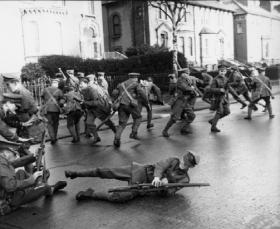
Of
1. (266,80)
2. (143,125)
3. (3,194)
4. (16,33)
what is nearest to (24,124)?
(3,194)

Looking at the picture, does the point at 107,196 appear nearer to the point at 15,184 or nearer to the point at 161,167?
the point at 161,167

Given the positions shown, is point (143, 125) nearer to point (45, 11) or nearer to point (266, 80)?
point (266, 80)

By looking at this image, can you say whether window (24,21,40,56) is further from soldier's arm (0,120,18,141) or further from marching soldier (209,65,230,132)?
soldier's arm (0,120,18,141)

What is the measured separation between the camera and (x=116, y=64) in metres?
27.9

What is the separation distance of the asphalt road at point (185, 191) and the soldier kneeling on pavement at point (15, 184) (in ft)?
0.51

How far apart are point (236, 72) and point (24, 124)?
1233cm

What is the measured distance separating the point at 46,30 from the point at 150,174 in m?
25.7

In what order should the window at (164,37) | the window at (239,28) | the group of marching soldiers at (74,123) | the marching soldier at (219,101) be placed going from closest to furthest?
the group of marching soldiers at (74,123) < the marching soldier at (219,101) < the window at (164,37) < the window at (239,28)

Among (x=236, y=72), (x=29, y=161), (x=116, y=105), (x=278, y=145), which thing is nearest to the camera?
(x=29, y=161)

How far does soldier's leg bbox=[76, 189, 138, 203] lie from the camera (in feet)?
20.0

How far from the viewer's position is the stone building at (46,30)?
90.0ft

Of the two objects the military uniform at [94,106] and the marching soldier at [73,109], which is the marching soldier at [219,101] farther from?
the marching soldier at [73,109]

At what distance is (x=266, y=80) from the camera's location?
15008 mm

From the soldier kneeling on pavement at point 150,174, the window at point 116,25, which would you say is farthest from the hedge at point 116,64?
the soldier kneeling on pavement at point 150,174
